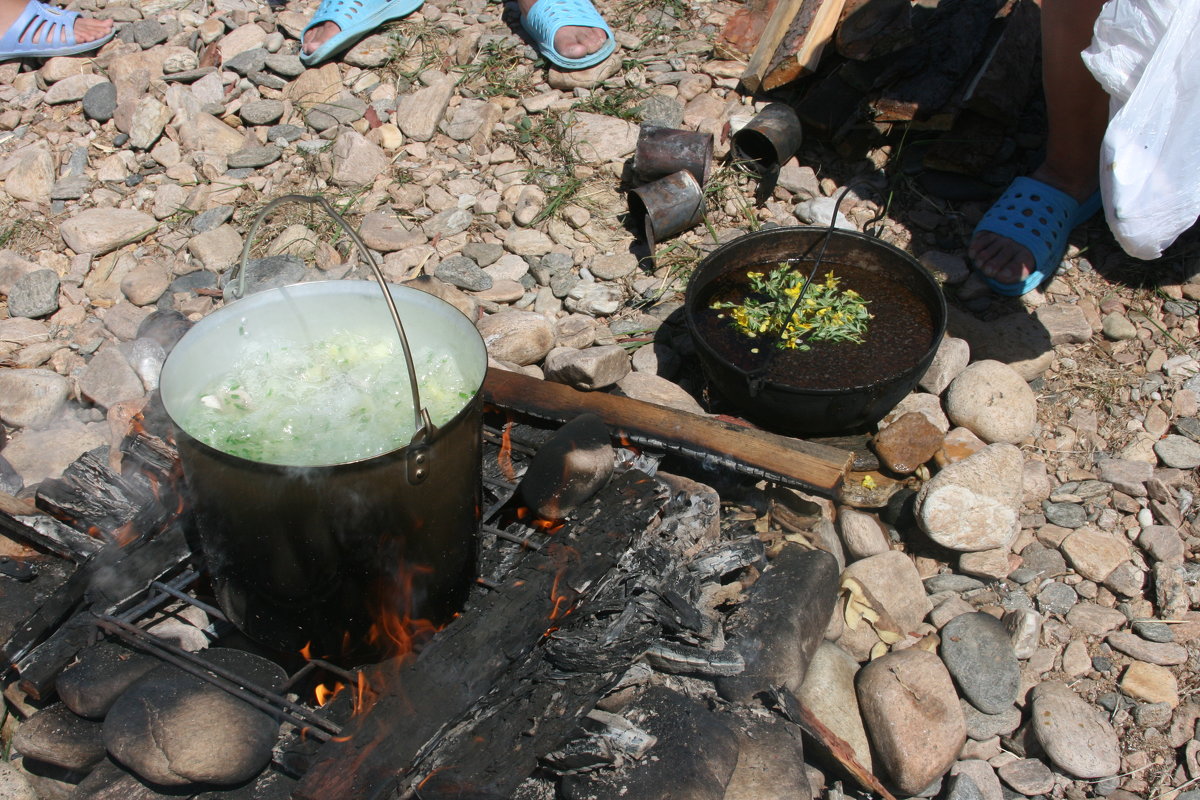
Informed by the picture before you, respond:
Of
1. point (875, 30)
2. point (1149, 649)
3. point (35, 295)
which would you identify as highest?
→ point (875, 30)

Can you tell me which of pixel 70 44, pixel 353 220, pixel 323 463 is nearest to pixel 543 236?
pixel 353 220

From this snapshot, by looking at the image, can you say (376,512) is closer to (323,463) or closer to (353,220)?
(323,463)

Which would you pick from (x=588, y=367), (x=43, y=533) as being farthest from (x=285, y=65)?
(x=43, y=533)

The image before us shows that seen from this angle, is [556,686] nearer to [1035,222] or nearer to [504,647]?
[504,647]

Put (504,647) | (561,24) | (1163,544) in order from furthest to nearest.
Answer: (561,24), (1163,544), (504,647)

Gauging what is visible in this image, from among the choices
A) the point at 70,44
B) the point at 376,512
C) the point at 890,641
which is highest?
the point at 376,512

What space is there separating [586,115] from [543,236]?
978 mm

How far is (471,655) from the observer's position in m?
2.23

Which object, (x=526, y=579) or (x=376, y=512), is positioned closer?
(x=376, y=512)

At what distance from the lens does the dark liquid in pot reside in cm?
337

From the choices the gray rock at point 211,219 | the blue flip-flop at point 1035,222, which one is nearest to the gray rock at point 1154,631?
the blue flip-flop at point 1035,222

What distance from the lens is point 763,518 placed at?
309 centimetres

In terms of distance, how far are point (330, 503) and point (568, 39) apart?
3.98 metres

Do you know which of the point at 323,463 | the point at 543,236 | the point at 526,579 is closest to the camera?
the point at 323,463
